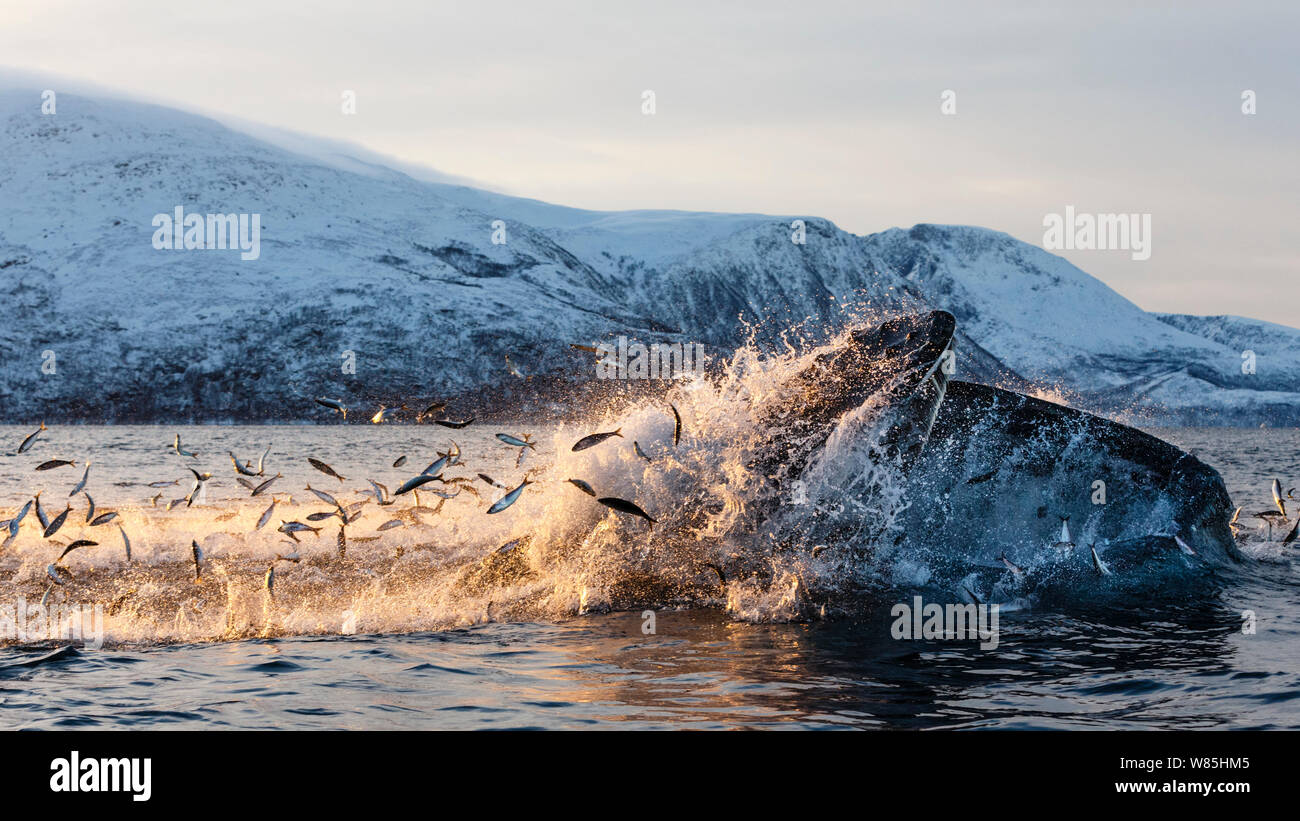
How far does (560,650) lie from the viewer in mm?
10789

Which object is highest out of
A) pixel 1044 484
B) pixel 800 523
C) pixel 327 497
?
pixel 1044 484

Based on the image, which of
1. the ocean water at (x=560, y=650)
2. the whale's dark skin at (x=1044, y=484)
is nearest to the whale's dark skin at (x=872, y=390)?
the whale's dark skin at (x=1044, y=484)

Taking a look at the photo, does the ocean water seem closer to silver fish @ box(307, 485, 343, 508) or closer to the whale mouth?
the whale mouth

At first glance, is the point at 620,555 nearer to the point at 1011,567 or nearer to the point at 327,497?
the point at 1011,567

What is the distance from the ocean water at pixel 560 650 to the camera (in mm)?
8383

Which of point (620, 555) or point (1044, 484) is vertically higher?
point (1044, 484)

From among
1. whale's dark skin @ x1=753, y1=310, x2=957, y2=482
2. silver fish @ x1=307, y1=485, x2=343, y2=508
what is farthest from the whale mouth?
silver fish @ x1=307, y1=485, x2=343, y2=508

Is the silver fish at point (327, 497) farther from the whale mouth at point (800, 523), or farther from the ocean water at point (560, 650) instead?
the whale mouth at point (800, 523)

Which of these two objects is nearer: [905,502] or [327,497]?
[905,502]

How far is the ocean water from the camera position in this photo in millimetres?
8383

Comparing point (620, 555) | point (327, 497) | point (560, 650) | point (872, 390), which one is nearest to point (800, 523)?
point (872, 390)

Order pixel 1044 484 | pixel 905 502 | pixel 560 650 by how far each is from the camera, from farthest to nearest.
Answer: pixel 1044 484
pixel 905 502
pixel 560 650

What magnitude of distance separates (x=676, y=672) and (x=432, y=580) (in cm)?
545

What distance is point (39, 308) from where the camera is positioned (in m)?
151
